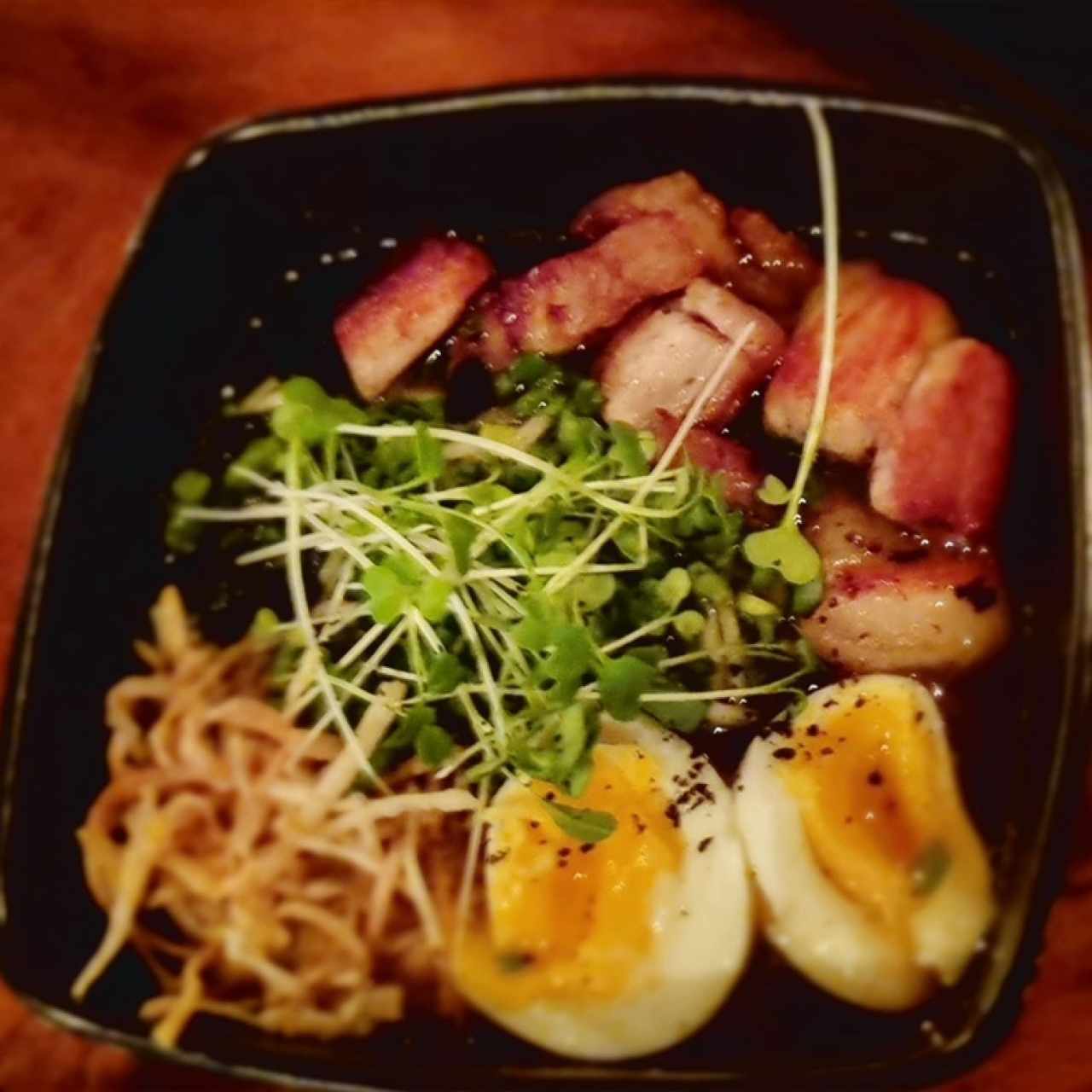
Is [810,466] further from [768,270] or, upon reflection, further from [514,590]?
[514,590]

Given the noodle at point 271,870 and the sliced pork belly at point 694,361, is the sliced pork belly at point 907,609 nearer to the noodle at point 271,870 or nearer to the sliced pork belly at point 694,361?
the sliced pork belly at point 694,361

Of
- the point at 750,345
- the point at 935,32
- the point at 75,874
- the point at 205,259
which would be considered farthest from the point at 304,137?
the point at 75,874

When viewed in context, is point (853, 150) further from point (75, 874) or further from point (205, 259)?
point (75, 874)

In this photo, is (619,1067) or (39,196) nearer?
(619,1067)

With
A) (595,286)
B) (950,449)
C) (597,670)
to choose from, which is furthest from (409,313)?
(950,449)

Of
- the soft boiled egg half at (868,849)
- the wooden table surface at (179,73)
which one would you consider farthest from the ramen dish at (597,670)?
the wooden table surface at (179,73)

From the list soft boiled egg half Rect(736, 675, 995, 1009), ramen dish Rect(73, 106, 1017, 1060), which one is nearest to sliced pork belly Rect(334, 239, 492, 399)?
ramen dish Rect(73, 106, 1017, 1060)
